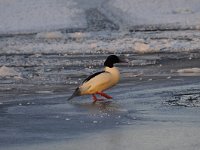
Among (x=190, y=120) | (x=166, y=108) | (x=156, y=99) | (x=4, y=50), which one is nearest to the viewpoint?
(x=190, y=120)

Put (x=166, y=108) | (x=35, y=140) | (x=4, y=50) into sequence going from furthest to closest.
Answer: (x=4, y=50), (x=166, y=108), (x=35, y=140)

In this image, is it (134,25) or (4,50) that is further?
(134,25)

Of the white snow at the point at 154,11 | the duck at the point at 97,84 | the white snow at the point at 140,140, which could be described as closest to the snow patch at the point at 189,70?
the duck at the point at 97,84

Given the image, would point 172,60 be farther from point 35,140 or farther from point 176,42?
point 35,140

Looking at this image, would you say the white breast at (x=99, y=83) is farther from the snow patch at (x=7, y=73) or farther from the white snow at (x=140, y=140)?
the snow patch at (x=7, y=73)

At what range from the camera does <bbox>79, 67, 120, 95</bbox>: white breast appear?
14172 millimetres

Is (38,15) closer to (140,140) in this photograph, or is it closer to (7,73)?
(7,73)

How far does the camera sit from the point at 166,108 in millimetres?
12672

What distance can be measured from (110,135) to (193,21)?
33.6m

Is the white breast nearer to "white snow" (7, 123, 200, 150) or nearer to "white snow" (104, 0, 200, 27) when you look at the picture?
"white snow" (7, 123, 200, 150)

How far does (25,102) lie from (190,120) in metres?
3.71

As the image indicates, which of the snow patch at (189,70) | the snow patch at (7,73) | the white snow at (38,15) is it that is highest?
the white snow at (38,15)

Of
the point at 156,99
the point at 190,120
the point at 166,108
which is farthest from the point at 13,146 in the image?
the point at 156,99

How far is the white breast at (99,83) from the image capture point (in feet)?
46.5
